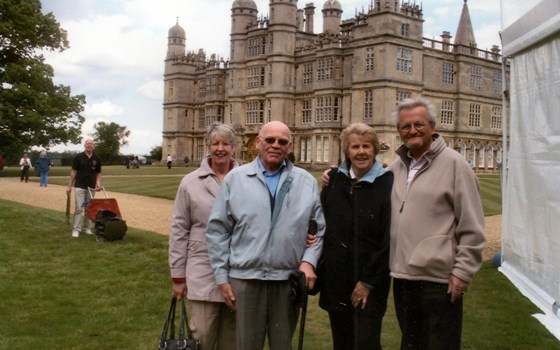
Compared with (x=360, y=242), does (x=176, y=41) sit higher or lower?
higher

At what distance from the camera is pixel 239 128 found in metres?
54.9

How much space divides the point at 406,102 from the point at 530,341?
342cm

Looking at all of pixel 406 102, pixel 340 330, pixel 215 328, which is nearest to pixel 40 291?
pixel 215 328

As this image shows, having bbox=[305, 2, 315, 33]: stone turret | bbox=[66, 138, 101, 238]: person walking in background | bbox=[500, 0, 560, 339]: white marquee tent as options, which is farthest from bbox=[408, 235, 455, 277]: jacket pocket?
bbox=[305, 2, 315, 33]: stone turret

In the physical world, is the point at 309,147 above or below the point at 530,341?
above

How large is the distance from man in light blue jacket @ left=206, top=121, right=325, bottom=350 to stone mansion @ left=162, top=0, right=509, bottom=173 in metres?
A: 31.8

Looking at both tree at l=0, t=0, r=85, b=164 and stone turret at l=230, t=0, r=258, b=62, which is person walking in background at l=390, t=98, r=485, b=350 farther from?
stone turret at l=230, t=0, r=258, b=62

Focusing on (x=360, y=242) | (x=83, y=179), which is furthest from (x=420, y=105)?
(x=83, y=179)

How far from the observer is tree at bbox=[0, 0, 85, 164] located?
102 ft

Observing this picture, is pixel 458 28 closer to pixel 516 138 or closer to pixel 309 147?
pixel 309 147

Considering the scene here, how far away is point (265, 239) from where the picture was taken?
389cm

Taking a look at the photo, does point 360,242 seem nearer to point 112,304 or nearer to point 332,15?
point 112,304

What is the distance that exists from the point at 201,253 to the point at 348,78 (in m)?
43.1

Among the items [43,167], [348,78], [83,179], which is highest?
[348,78]
